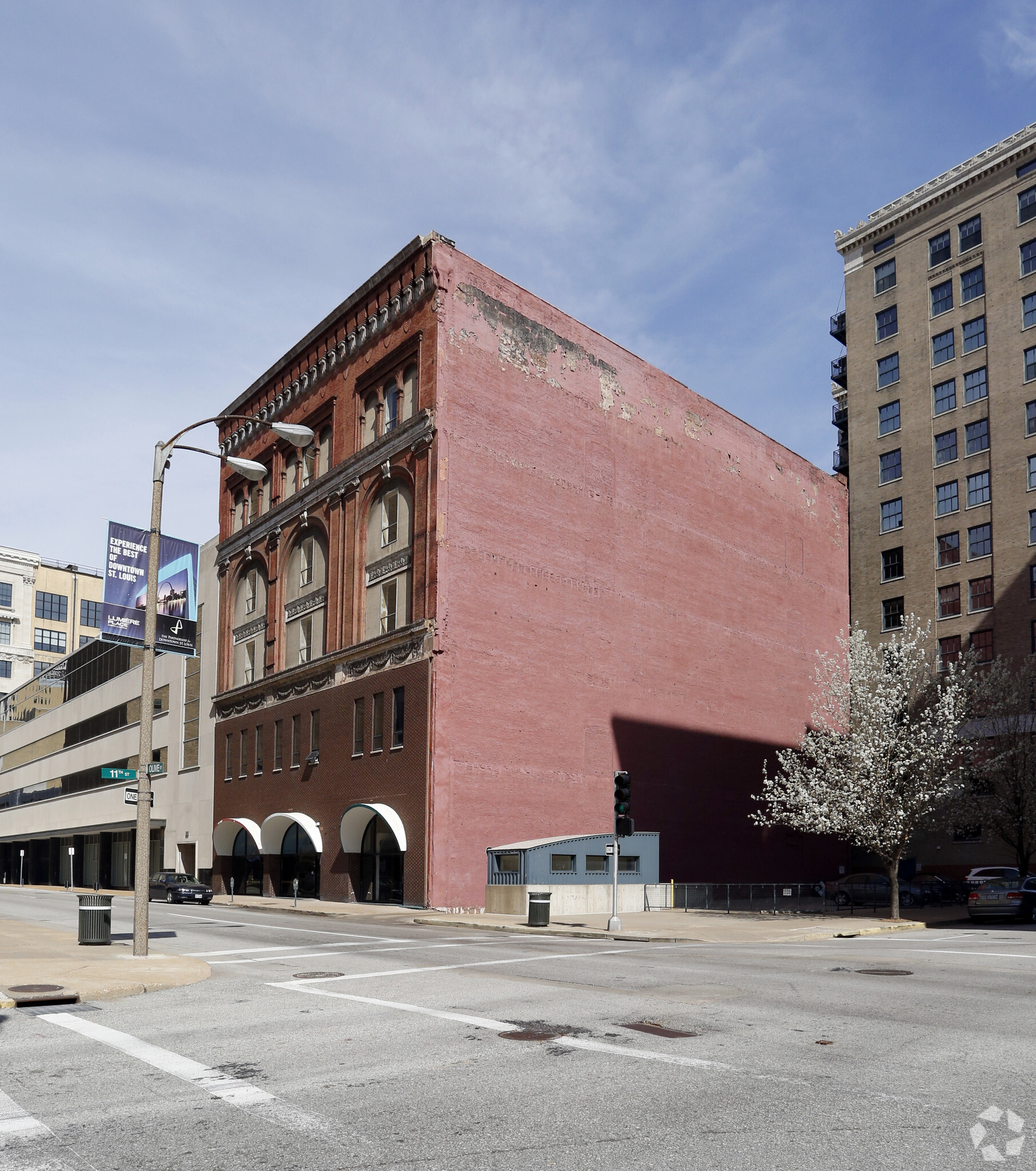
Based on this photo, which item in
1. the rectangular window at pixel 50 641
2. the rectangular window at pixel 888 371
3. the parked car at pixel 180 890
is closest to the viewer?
the parked car at pixel 180 890

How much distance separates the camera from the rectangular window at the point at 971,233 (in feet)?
195

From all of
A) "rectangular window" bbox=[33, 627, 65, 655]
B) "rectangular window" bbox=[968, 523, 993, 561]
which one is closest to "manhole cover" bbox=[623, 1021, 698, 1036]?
"rectangular window" bbox=[968, 523, 993, 561]

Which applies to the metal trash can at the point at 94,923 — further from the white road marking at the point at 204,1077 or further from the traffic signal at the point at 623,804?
the traffic signal at the point at 623,804

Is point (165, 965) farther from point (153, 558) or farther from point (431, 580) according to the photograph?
point (431, 580)

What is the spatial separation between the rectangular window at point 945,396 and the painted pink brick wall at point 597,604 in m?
8.93

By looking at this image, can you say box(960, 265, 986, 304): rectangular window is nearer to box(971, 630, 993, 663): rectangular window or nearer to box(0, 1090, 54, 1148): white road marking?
box(971, 630, 993, 663): rectangular window

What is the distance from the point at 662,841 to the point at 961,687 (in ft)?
45.3

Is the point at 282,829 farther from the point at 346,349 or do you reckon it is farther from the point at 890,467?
the point at 890,467

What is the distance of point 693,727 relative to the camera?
168 ft

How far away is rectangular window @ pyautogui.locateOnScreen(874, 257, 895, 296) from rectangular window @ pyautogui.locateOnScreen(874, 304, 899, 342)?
3.92 feet

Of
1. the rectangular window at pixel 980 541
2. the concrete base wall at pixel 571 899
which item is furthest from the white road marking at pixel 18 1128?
the rectangular window at pixel 980 541

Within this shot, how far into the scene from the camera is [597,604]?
1868 inches

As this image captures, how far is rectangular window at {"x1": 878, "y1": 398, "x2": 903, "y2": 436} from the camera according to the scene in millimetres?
62344

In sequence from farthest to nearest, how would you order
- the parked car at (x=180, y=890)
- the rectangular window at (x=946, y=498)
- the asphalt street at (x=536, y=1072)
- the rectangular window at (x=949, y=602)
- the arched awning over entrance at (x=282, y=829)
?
the rectangular window at (x=946, y=498) → the rectangular window at (x=949, y=602) → the parked car at (x=180, y=890) → the arched awning over entrance at (x=282, y=829) → the asphalt street at (x=536, y=1072)
